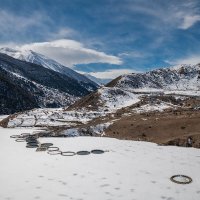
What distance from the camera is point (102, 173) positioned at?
25766 millimetres

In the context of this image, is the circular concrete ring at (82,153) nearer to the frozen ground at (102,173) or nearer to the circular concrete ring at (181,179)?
the frozen ground at (102,173)

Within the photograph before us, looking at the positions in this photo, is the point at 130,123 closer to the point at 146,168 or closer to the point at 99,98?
the point at 146,168

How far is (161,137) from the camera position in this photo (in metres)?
43.2

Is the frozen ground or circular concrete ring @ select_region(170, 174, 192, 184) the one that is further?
circular concrete ring @ select_region(170, 174, 192, 184)

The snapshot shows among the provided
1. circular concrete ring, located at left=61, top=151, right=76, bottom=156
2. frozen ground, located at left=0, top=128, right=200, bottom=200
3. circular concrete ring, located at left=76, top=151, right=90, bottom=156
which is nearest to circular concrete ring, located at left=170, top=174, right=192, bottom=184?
frozen ground, located at left=0, top=128, right=200, bottom=200

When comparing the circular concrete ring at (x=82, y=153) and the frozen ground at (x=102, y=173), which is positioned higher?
the circular concrete ring at (x=82, y=153)

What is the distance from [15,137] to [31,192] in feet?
70.1

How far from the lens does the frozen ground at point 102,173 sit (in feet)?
70.2

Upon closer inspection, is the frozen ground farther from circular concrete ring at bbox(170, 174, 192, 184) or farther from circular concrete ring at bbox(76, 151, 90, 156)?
circular concrete ring at bbox(76, 151, 90, 156)

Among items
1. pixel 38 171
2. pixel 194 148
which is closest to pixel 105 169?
pixel 38 171

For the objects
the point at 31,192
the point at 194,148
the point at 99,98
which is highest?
the point at 99,98

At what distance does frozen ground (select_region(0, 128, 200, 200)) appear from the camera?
2141cm

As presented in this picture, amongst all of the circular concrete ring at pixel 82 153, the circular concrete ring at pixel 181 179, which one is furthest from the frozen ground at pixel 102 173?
the circular concrete ring at pixel 82 153

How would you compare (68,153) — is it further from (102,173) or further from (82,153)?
(102,173)
